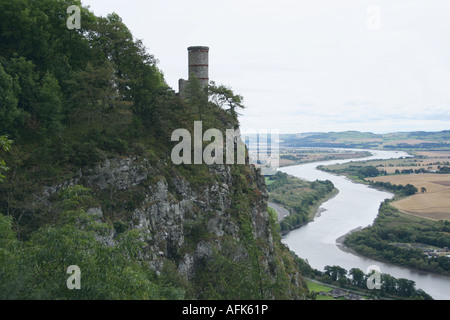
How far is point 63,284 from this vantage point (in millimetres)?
7699

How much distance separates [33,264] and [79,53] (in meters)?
18.8

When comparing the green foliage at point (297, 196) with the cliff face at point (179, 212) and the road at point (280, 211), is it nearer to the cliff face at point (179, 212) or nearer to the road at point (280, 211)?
the road at point (280, 211)

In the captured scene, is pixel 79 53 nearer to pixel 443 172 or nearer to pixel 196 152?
pixel 196 152

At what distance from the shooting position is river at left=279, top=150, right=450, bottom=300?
4991 cm

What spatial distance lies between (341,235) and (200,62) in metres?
46.8

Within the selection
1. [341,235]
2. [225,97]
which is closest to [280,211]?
[341,235]

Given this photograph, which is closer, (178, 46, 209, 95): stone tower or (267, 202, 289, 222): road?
(178, 46, 209, 95): stone tower

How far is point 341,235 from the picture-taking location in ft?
215

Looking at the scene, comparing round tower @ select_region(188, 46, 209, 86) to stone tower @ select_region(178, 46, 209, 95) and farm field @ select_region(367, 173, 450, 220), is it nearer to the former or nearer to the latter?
stone tower @ select_region(178, 46, 209, 95)

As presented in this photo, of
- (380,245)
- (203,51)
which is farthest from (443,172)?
(203,51)

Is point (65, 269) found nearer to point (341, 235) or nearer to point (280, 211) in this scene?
point (341, 235)

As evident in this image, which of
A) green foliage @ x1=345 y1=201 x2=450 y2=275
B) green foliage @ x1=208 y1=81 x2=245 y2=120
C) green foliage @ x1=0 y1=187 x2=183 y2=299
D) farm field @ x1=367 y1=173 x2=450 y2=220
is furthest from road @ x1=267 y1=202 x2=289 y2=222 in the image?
green foliage @ x1=0 y1=187 x2=183 y2=299

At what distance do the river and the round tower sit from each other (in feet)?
115

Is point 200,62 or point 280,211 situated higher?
point 200,62
